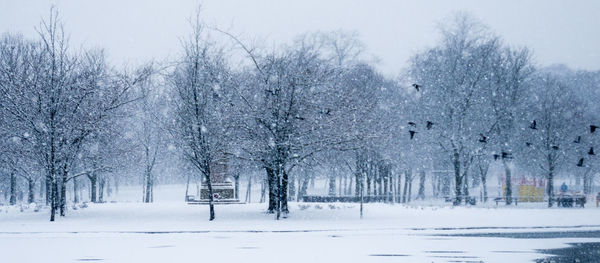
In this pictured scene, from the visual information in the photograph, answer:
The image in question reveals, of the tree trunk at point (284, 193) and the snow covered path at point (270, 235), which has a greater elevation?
the tree trunk at point (284, 193)

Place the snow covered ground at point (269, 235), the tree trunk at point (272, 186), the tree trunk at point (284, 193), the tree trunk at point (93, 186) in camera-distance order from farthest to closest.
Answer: the tree trunk at point (93, 186) < the tree trunk at point (272, 186) < the tree trunk at point (284, 193) < the snow covered ground at point (269, 235)

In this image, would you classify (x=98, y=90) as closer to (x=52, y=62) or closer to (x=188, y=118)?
(x=52, y=62)

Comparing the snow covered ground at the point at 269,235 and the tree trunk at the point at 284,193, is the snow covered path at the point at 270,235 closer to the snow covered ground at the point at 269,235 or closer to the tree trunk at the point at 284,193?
the snow covered ground at the point at 269,235

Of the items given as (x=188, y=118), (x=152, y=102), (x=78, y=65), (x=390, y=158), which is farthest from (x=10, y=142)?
(x=390, y=158)

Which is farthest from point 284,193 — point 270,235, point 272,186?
point 270,235

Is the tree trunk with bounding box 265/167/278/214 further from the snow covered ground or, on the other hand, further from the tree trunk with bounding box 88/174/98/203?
the tree trunk with bounding box 88/174/98/203

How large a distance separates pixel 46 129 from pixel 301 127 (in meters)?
10.8

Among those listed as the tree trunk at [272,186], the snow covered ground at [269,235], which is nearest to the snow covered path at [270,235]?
the snow covered ground at [269,235]

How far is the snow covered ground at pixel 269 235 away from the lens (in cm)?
1474

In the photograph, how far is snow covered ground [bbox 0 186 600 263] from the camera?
580 inches

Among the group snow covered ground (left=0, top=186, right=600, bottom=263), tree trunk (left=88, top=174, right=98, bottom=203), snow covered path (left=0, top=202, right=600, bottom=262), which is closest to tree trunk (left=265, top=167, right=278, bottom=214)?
snow covered ground (left=0, top=186, right=600, bottom=263)

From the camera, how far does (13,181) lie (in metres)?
42.4

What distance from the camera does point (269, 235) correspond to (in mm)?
20812

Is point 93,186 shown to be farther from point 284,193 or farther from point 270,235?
point 270,235
